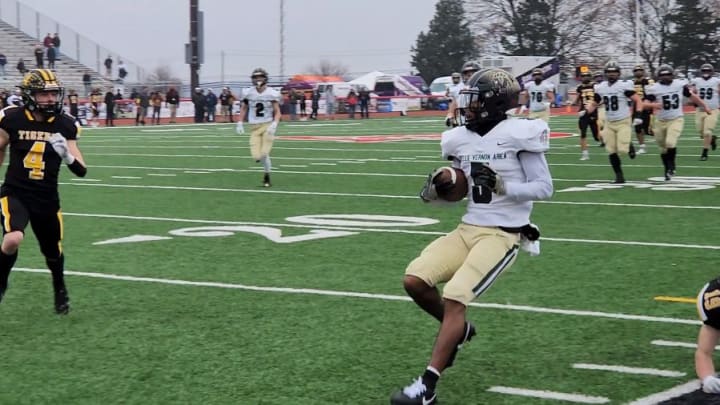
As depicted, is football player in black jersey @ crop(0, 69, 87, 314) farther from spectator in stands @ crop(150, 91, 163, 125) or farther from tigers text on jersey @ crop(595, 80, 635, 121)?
spectator in stands @ crop(150, 91, 163, 125)

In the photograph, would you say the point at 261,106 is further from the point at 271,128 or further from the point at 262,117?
the point at 271,128

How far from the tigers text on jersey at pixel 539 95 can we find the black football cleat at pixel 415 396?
56.1 feet

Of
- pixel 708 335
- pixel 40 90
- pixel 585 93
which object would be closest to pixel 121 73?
pixel 585 93

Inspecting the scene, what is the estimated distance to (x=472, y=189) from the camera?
5.37 meters

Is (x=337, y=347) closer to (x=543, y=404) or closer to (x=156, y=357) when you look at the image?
(x=156, y=357)

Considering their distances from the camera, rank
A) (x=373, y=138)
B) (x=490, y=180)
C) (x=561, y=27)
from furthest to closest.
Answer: (x=561, y=27) < (x=373, y=138) < (x=490, y=180)

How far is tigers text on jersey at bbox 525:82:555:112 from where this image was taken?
21.6m

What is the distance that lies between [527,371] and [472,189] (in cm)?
103

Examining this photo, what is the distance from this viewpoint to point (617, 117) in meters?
16.1

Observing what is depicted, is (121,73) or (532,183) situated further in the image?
(121,73)

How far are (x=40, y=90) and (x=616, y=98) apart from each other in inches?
415

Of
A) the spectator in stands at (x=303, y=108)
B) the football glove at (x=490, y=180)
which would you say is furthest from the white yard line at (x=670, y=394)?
the spectator in stands at (x=303, y=108)

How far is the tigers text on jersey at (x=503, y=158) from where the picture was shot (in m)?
5.30

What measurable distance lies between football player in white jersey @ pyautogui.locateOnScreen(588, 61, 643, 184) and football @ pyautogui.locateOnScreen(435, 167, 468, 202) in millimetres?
10859
